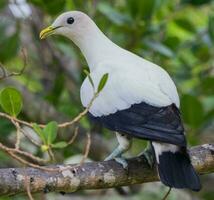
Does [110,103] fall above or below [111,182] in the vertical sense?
above

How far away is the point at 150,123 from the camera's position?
283 cm

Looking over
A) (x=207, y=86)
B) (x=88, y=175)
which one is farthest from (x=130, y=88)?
(x=207, y=86)

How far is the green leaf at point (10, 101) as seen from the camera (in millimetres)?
2520

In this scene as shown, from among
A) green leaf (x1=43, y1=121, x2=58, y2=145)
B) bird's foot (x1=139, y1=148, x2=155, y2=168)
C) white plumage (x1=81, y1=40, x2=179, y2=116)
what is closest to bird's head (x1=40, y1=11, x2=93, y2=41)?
white plumage (x1=81, y1=40, x2=179, y2=116)

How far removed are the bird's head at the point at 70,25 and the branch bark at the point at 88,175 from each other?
0.73 metres

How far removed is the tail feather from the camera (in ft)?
9.09

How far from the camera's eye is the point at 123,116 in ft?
9.64

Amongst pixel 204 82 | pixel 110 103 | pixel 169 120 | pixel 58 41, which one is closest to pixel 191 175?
pixel 169 120

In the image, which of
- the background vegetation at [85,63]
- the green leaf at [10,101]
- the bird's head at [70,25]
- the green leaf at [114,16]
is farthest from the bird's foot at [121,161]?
the green leaf at [114,16]

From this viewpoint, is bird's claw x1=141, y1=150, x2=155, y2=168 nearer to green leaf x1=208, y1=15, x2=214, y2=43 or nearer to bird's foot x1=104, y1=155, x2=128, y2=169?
bird's foot x1=104, y1=155, x2=128, y2=169

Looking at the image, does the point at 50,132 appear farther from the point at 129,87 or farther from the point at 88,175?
the point at 129,87

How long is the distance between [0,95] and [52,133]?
0.22 metres

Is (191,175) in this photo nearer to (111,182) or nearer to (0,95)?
(111,182)

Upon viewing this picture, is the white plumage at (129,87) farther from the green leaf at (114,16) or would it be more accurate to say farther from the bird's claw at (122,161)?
the green leaf at (114,16)
